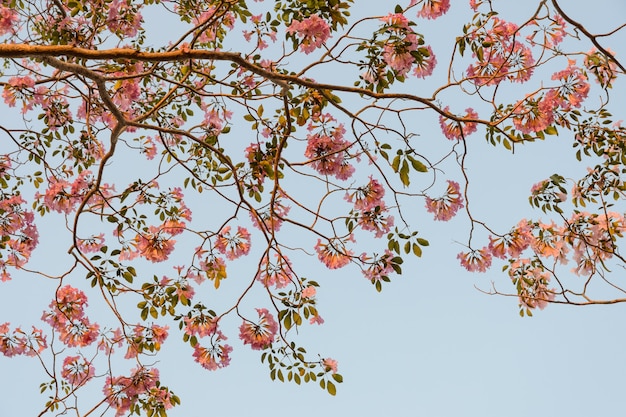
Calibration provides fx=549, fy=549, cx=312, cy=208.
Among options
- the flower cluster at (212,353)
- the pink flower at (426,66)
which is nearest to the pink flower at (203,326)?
the flower cluster at (212,353)

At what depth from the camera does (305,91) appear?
2.70 metres

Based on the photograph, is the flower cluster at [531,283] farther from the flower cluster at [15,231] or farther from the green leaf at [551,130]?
the flower cluster at [15,231]

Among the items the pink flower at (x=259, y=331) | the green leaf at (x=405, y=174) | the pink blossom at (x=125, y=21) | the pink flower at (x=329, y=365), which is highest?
the pink blossom at (x=125, y=21)

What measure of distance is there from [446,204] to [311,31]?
3.39 ft

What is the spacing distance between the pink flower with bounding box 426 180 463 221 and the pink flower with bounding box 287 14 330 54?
902mm

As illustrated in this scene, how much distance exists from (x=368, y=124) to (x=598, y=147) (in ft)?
4.38

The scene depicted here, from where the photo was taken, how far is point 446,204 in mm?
2666

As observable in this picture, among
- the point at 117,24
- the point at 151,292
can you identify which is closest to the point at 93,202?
the point at 151,292

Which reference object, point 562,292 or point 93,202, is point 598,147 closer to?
point 562,292

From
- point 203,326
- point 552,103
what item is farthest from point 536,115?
point 203,326

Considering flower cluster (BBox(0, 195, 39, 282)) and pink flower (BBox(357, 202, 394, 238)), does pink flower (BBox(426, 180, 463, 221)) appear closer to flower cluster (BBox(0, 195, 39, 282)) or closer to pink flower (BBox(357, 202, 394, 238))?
pink flower (BBox(357, 202, 394, 238))

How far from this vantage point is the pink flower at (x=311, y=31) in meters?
2.36

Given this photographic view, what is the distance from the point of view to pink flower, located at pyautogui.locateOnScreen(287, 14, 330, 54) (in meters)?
2.36

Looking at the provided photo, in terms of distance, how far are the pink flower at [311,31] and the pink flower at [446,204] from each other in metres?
0.90
